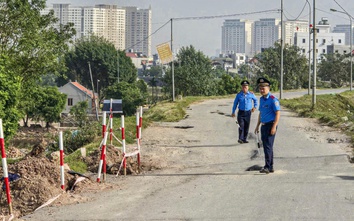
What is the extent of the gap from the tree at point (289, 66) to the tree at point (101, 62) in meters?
21.3

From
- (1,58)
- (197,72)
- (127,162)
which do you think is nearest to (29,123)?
(197,72)

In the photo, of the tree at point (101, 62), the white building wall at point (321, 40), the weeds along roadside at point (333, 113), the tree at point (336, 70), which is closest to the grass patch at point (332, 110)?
the weeds along roadside at point (333, 113)

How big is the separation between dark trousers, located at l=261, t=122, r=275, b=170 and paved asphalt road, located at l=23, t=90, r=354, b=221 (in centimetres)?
23

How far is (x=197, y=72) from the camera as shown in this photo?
65.0 m

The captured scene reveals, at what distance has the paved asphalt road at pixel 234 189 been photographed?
8070 millimetres

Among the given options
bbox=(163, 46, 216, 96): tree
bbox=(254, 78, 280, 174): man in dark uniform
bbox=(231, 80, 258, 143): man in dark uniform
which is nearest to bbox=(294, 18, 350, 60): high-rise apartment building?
bbox=(163, 46, 216, 96): tree

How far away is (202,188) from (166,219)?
2268mm

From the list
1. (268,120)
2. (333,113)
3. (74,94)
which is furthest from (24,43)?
(74,94)

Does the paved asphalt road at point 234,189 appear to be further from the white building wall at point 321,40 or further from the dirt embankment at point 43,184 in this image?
the white building wall at point 321,40

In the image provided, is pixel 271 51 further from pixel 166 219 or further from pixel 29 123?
pixel 166 219

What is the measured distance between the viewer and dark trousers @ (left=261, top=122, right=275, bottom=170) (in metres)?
11.5

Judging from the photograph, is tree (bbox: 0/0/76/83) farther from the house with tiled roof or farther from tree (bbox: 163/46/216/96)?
the house with tiled roof

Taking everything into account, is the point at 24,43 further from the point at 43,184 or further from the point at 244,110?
the point at 43,184

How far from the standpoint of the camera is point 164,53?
1471 inches
